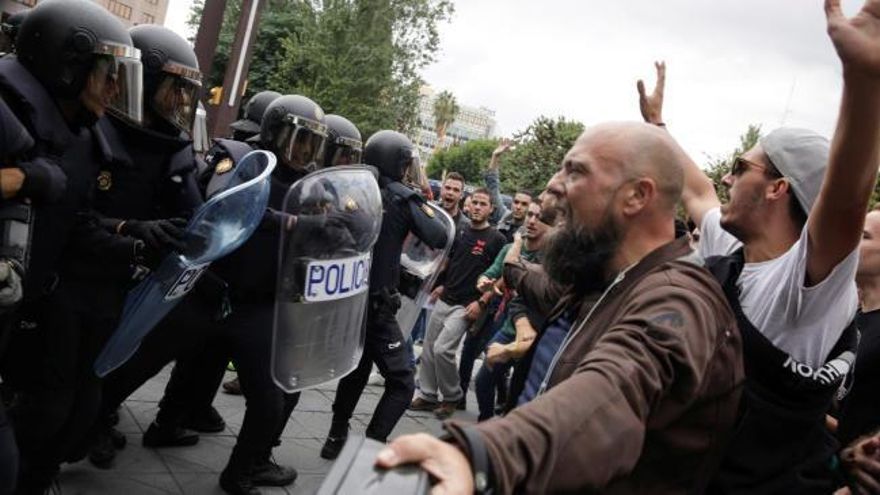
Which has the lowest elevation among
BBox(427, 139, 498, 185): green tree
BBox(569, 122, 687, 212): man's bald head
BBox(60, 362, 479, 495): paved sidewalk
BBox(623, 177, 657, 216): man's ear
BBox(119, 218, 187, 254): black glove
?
BBox(427, 139, 498, 185): green tree

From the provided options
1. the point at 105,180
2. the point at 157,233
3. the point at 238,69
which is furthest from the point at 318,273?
the point at 238,69

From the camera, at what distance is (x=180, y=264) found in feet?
10.3

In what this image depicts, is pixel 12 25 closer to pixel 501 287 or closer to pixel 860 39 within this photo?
pixel 501 287

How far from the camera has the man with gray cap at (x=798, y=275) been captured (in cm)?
152

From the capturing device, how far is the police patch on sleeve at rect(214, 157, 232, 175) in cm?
355

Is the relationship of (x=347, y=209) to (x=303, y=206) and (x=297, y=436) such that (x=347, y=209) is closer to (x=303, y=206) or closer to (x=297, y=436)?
(x=303, y=206)

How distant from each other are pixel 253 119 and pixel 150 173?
254cm

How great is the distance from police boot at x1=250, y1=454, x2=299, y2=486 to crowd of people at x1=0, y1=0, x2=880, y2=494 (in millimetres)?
14

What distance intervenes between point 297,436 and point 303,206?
216 cm

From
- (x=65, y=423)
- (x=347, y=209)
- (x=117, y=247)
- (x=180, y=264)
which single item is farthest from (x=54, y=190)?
(x=347, y=209)

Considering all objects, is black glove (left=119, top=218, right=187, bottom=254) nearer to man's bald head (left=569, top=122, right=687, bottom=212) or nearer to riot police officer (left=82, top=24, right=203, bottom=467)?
riot police officer (left=82, top=24, right=203, bottom=467)

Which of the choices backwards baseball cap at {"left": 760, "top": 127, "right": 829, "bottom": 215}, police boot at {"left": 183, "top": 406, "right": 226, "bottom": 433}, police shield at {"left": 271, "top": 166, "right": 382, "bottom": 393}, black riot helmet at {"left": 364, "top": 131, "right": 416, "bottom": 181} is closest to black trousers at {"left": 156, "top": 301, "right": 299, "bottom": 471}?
police shield at {"left": 271, "top": 166, "right": 382, "bottom": 393}

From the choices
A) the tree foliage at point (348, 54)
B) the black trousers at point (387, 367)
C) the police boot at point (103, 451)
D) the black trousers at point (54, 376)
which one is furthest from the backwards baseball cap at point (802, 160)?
the tree foliage at point (348, 54)

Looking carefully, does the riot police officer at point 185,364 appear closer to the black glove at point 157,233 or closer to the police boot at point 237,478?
the black glove at point 157,233
